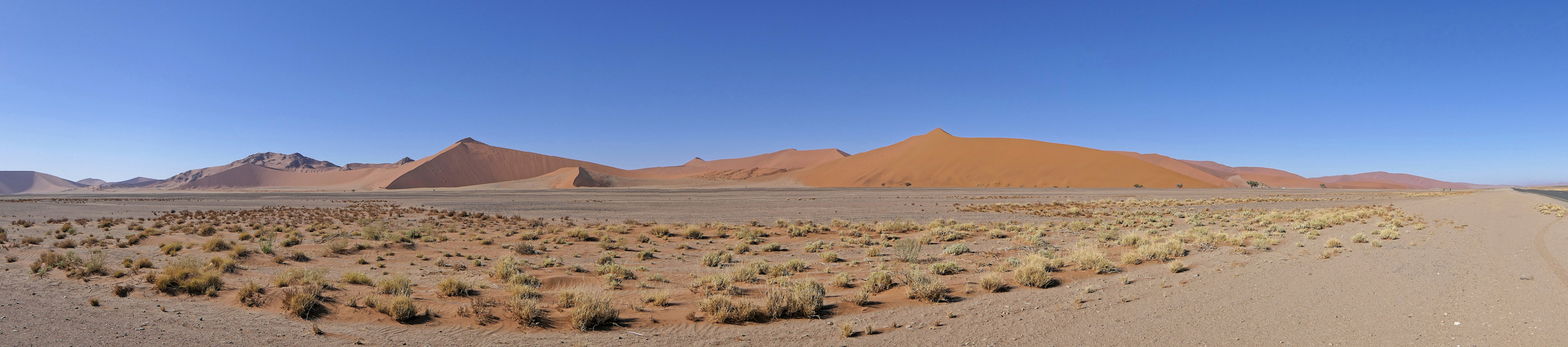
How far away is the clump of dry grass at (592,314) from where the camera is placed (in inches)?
239

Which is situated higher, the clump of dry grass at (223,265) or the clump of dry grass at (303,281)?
the clump of dry grass at (303,281)

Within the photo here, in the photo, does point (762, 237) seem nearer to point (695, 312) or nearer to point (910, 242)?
point (910, 242)

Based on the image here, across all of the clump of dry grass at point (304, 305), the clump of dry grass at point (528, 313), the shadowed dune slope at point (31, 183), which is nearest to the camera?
the clump of dry grass at point (528, 313)

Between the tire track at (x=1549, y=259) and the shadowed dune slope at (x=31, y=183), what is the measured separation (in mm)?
268592

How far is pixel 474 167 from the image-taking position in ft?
439

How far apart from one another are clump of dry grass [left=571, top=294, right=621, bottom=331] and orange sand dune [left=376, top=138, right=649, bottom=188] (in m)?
125

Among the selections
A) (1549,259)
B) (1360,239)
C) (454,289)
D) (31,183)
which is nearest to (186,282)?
(454,289)

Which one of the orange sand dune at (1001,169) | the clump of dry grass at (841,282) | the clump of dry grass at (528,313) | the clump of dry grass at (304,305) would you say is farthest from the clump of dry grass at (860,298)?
the orange sand dune at (1001,169)

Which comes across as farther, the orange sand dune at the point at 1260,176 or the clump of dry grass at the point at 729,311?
the orange sand dune at the point at 1260,176

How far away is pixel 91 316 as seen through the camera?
6430mm

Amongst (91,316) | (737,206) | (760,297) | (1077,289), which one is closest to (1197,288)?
(1077,289)

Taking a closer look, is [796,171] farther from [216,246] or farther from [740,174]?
[216,246]

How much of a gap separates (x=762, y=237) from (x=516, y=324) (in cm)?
1119

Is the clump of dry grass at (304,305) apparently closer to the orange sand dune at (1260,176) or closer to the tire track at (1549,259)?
the tire track at (1549,259)
